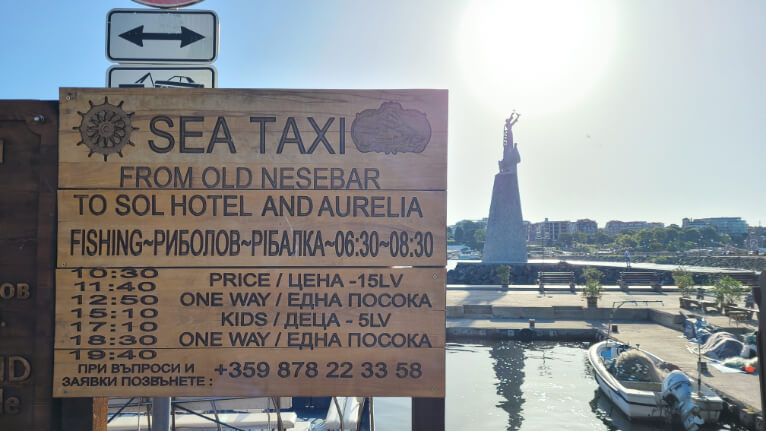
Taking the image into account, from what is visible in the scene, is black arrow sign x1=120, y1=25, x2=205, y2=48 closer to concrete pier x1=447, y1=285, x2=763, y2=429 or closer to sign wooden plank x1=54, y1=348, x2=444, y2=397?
sign wooden plank x1=54, y1=348, x2=444, y2=397

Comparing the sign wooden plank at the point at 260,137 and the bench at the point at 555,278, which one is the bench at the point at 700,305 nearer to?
the bench at the point at 555,278

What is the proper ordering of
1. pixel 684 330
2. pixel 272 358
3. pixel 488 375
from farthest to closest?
1. pixel 684 330
2. pixel 488 375
3. pixel 272 358

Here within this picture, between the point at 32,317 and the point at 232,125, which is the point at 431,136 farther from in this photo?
the point at 32,317

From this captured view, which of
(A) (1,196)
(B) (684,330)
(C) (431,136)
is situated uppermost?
(C) (431,136)

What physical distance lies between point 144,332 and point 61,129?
1.17m

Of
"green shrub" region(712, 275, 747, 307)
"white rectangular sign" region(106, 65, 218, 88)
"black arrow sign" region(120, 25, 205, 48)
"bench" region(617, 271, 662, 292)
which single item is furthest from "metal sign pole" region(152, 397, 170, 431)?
"bench" region(617, 271, 662, 292)

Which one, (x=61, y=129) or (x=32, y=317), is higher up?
(x=61, y=129)

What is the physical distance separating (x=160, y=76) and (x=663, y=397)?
45.4 ft

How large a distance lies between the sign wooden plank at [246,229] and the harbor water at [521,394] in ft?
40.3

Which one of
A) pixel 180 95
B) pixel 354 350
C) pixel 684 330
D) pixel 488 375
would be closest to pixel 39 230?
pixel 180 95

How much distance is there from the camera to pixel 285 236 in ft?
7.64

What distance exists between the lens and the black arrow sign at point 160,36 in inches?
139

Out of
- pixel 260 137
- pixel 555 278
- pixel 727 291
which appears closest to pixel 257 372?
pixel 260 137

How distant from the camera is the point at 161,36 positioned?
3.57 metres
